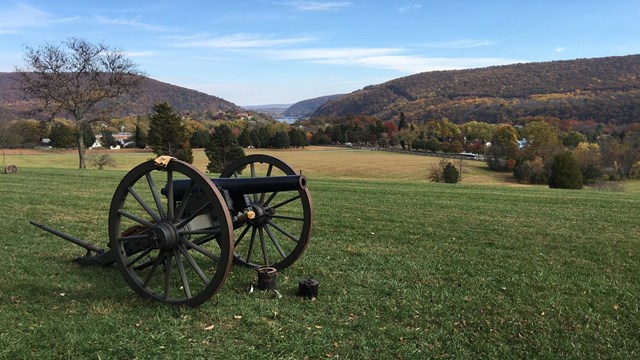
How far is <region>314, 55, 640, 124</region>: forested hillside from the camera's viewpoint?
343 ft

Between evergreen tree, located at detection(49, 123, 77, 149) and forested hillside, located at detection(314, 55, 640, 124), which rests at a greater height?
forested hillside, located at detection(314, 55, 640, 124)

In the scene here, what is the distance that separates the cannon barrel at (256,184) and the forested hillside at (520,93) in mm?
105589

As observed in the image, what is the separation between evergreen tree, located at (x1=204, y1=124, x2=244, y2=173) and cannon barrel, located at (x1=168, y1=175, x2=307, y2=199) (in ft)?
148

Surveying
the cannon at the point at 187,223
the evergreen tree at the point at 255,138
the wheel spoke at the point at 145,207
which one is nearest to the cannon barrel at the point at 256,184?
the cannon at the point at 187,223

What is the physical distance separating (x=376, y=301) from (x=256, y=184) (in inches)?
72.1

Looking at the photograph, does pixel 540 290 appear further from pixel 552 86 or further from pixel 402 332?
pixel 552 86

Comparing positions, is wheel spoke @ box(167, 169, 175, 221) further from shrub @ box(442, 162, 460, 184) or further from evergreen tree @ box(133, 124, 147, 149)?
evergreen tree @ box(133, 124, 147, 149)

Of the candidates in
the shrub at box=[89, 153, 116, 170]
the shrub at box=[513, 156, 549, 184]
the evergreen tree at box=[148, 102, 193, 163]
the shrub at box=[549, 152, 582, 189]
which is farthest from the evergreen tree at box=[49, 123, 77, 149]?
the shrub at box=[549, 152, 582, 189]

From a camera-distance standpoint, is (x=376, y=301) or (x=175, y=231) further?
(x=376, y=301)

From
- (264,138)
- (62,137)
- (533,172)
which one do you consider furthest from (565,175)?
(62,137)

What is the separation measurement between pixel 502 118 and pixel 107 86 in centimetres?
10398

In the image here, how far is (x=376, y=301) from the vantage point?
533 cm

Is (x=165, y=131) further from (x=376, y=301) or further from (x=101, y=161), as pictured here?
(x=376, y=301)

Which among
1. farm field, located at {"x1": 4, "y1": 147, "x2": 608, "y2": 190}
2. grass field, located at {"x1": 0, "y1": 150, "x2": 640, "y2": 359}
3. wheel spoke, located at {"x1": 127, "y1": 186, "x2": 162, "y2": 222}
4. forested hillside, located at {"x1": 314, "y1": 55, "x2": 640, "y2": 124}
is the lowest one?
farm field, located at {"x1": 4, "y1": 147, "x2": 608, "y2": 190}
